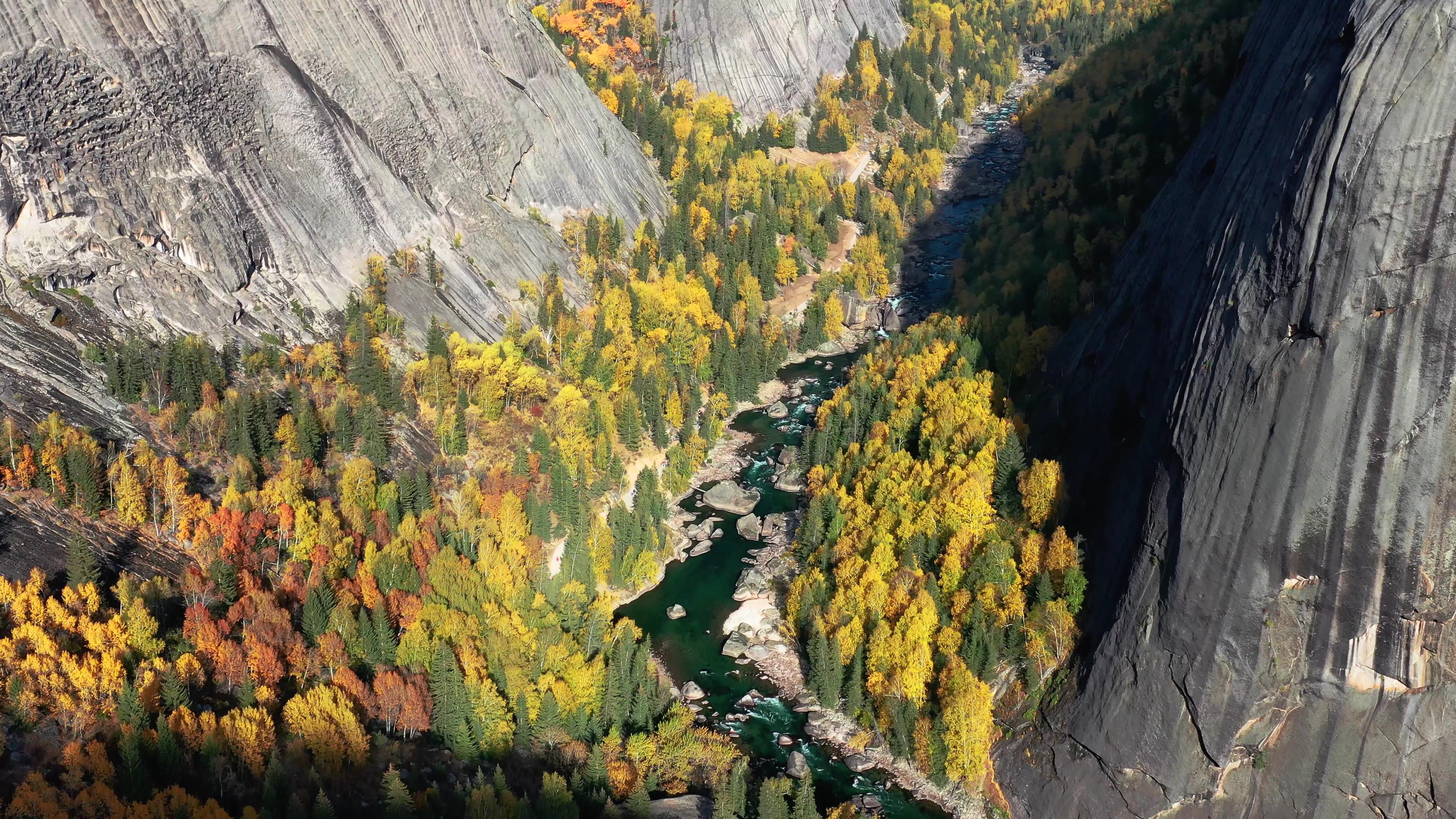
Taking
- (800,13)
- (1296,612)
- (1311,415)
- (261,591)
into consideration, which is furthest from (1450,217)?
(800,13)

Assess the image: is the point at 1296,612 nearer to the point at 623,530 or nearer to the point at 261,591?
the point at 623,530

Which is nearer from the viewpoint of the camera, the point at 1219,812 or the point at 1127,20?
the point at 1219,812

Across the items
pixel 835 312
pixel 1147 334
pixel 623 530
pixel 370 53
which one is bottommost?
pixel 623 530

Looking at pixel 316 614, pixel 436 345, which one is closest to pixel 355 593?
pixel 316 614

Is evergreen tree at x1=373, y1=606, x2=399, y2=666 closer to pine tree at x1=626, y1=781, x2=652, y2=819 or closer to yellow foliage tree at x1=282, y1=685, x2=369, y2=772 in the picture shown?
yellow foliage tree at x1=282, y1=685, x2=369, y2=772

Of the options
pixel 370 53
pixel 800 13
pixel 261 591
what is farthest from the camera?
pixel 800 13

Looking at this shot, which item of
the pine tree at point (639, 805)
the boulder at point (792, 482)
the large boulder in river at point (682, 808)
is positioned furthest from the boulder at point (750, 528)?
the pine tree at point (639, 805)

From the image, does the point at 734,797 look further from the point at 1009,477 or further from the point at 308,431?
the point at 308,431
